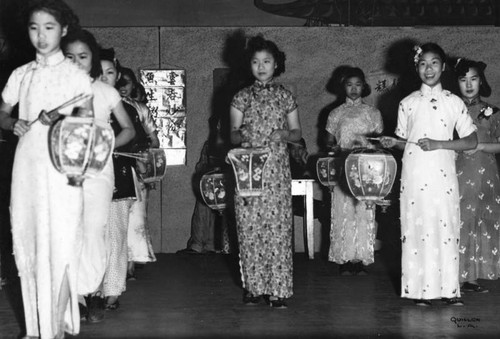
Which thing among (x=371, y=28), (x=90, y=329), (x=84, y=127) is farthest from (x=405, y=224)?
(x=371, y=28)

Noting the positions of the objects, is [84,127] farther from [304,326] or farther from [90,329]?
[304,326]

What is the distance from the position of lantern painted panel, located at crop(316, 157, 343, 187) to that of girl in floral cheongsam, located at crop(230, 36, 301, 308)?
1.67 m

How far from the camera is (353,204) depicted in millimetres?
7422

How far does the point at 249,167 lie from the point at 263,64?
63cm

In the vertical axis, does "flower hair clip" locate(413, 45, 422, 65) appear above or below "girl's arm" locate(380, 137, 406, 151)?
above

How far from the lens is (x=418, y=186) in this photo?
559cm

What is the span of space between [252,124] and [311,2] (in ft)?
12.4

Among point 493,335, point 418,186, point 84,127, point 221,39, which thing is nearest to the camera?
point 84,127

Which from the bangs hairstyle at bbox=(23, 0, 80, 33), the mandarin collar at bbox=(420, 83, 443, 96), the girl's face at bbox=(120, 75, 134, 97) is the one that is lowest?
the mandarin collar at bbox=(420, 83, 443, 96)

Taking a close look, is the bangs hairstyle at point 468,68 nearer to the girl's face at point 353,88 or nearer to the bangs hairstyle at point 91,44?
the girl's face at point 353,88

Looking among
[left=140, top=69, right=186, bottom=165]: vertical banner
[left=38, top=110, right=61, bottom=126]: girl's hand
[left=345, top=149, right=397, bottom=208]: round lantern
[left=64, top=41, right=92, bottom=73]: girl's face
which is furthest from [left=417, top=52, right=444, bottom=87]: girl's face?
[left=140, top=69, right=186, bottom=165]: vertical banner

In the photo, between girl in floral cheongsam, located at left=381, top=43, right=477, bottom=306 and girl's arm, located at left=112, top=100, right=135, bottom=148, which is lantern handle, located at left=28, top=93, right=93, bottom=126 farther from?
girl in floral cheongsam, located at left=381, top=43, right=477, bottom=306

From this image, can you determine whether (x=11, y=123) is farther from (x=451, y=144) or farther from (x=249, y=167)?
(x=451, y=144)

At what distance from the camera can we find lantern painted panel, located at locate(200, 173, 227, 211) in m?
6.91
